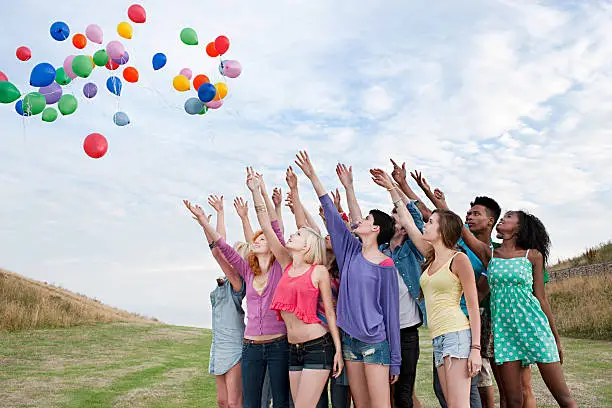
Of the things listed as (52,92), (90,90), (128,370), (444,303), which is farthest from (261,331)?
(128,370)

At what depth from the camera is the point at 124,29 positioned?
9023 millimetres

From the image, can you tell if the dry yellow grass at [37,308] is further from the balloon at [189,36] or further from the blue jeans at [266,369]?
the blue jeans at [266,369]

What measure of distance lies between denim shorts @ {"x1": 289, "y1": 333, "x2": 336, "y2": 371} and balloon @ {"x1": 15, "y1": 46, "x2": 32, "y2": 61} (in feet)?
22.7

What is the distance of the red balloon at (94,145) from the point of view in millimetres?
7633

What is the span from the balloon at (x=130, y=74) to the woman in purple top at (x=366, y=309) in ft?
17.9

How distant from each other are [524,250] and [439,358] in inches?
49.7

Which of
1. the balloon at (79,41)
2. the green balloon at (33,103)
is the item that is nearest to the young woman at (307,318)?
the green balloon at (33,103)

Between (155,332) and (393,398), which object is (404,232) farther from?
(155,332)

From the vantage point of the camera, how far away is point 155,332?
704 inches

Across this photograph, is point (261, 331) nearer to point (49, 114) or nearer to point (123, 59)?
point (49, 114)

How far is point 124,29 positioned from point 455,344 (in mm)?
7186

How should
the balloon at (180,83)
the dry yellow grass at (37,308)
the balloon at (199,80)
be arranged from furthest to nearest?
the dry yellow grass at (37,308), the balloon at (180,83), the balloon at (199,80)

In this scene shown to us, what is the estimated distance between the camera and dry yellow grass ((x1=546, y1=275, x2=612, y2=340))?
16009mm

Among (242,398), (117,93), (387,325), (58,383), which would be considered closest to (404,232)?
(387,325)
